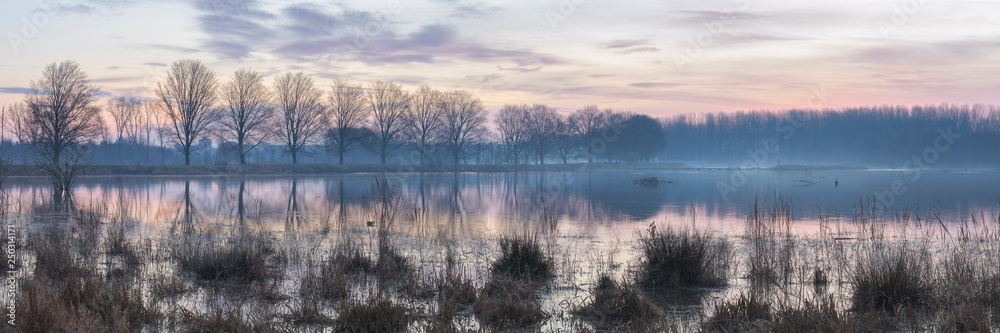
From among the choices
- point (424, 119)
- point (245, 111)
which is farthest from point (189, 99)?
point (424, 119)

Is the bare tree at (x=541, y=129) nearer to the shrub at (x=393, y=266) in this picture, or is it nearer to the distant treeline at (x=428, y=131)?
the distant treeline at (x=428, y=131)

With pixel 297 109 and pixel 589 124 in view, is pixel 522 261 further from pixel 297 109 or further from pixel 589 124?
pixel 589 124

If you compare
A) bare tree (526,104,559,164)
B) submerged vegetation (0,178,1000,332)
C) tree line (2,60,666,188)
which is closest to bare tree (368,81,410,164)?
tree line (2,60,666,188)

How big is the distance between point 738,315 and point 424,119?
82342 mm

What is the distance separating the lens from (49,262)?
30.6 ft

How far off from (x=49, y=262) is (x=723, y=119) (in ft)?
548

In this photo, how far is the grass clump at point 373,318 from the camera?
6375 millimetres

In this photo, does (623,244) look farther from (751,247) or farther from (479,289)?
(479,289)

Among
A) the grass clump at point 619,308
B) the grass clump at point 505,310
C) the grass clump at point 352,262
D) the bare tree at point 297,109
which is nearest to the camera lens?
the grass clump at point 505,310

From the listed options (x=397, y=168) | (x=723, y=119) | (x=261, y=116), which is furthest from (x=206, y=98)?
(x=723, y=119)

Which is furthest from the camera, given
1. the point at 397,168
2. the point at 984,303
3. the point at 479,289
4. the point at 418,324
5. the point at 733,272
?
the point at 397,168

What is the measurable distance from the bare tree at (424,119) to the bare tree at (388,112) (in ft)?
6.44


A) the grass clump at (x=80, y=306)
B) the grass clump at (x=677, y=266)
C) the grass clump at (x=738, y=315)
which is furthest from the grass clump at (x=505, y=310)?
the grass clump at (x=80, y=306)

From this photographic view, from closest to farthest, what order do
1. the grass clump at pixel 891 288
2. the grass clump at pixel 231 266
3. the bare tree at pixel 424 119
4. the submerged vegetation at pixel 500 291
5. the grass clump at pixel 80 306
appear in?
the grass clump at pixel 80 306
the submerged vegetation at pixel 500 291
the grass clump at pixel 891 288
the grass clump at pixel 231 266
the bare tree at pixel 424 119
